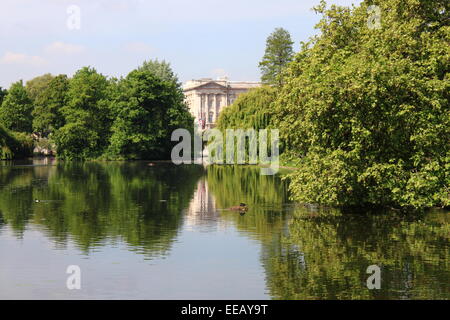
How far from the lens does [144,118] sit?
9950cm

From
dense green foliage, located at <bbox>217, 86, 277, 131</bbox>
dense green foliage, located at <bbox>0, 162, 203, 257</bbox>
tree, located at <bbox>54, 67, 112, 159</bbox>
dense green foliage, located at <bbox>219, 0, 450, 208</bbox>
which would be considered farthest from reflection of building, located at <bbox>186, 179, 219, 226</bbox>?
tree, located at <bbox>54, 67, 112, 159</bbox>

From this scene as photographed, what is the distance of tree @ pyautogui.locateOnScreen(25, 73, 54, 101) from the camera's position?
134875 mm

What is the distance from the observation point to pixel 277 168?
74.4 metres

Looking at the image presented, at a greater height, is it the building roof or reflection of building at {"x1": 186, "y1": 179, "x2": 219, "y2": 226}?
the building roof

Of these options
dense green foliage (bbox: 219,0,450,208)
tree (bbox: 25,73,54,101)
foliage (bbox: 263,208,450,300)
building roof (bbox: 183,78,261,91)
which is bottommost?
foliage (bbox: 263,208,450,300)

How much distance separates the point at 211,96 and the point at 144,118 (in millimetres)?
84127

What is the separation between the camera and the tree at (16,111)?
113312 mm

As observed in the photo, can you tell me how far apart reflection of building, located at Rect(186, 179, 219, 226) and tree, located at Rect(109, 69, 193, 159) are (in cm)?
5533

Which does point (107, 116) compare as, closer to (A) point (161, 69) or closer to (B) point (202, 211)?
(A) point (161, 69)

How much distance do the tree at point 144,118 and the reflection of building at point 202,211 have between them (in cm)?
5533

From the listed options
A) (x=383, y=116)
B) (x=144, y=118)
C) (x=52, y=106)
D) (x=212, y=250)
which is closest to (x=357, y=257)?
(x=212, y=250)

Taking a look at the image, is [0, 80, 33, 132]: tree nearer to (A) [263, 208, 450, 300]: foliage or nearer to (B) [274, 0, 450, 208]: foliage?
(B) [274, 0, 450, 208]: foliage

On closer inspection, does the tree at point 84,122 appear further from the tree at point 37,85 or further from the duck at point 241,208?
the duck at point 241,208
